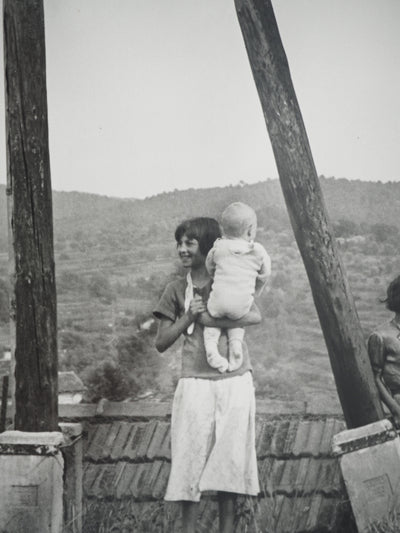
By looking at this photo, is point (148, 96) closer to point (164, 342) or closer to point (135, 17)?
point (135, 17)

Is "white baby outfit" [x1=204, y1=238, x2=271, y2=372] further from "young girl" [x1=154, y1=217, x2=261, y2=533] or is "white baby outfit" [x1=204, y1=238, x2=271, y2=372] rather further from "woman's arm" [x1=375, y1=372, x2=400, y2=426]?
"woman's arm" [x1=375, y1=372, x2=400, y2=426]

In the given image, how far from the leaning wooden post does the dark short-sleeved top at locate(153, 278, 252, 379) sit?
551mm

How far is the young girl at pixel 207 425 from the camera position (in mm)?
3105

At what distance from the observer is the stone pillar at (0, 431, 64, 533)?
3.25 meters

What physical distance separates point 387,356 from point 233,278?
113cm

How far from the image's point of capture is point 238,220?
10.6ft

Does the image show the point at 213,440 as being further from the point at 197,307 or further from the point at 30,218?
the point at 30,218

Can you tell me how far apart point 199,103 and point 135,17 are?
2.45 ft

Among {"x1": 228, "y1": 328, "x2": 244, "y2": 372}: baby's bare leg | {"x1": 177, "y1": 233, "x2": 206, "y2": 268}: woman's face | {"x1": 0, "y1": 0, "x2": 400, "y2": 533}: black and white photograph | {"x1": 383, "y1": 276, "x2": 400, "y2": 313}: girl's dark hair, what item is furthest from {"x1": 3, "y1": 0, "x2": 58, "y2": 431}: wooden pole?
{"x1": 383, "y1": 276, "x2": 400, "y2": 313}: girl's dark hair

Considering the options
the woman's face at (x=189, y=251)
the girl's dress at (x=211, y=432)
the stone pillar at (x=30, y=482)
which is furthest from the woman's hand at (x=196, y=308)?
the stone pillar at (x=30, y=482)

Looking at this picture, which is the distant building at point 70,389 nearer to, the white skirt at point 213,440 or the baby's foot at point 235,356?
the white skirt at point 213,440

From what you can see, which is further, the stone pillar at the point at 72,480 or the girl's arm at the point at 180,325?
the stone pillar at the point at 72,480

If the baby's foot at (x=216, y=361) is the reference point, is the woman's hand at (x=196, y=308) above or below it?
above

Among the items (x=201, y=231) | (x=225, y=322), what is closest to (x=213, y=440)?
(x=225, y=322)
